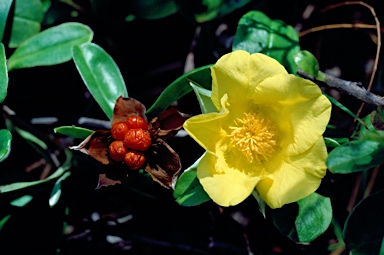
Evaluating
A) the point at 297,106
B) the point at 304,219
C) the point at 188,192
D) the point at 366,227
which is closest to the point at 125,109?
the point at 188,192

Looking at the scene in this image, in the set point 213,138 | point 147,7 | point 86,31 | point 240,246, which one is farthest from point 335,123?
point 86,31

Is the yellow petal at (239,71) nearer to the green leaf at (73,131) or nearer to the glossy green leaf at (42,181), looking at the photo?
the green leaf at (73,131)

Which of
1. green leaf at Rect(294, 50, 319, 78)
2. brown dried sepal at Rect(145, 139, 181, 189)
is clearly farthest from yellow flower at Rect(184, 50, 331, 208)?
green leaf at Rect(294, 50, 319, 78)

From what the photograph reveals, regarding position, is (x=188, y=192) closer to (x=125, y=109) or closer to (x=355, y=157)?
(x=125, y=109)

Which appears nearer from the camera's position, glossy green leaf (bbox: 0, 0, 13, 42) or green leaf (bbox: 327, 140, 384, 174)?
green leaf (bbox: 327, 140, 384, 174)

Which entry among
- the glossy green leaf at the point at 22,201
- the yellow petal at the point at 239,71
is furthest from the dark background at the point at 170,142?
the yellow petal at the point at 239,71

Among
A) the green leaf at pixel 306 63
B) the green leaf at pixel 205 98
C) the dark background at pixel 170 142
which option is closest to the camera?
the green leaf at pixel 205 98

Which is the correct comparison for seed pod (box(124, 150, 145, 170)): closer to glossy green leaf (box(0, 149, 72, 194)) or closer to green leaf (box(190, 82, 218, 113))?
green leaf (box(190, 82, 218, 113))

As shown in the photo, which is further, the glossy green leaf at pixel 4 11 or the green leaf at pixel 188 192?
the glossy green leaf at pixel 4 11
